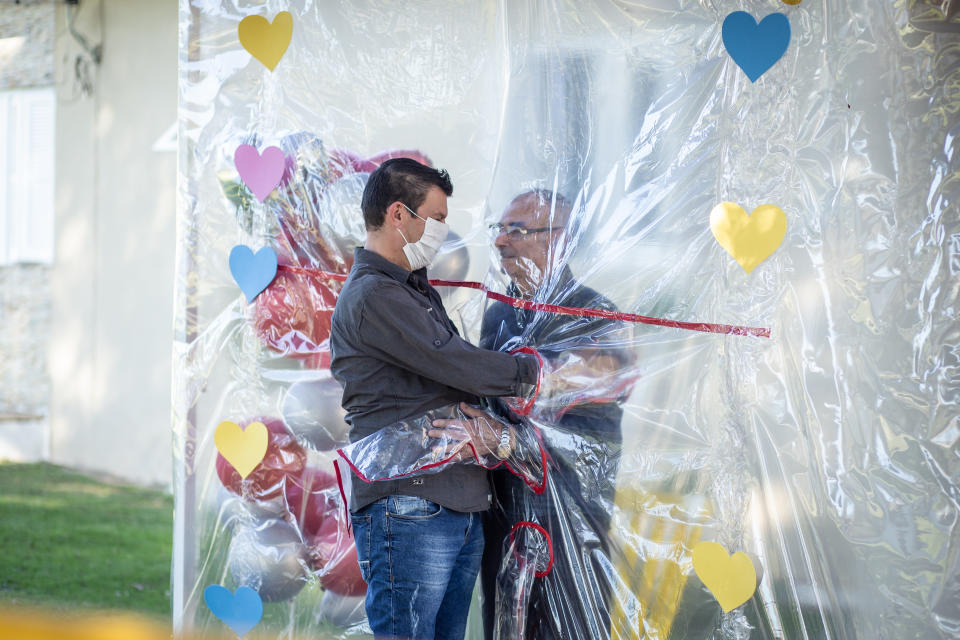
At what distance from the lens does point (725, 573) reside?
1680 mm

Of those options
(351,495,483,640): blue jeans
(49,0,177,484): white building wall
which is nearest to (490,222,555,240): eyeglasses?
(351,495,483,640): blue jeans

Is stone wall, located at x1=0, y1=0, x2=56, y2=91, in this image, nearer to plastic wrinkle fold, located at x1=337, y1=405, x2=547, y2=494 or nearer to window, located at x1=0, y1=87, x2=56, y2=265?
window, located at x1=0, y1=87, x2=56, y2=265

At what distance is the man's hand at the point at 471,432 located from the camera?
5.47 feet

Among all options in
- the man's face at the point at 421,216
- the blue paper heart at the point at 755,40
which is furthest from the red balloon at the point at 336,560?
the blue paper heart at the point at 755,40

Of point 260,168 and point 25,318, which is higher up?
point 260,168

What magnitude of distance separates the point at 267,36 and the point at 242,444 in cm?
98

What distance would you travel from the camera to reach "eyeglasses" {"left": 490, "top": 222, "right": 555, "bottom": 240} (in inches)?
73.4

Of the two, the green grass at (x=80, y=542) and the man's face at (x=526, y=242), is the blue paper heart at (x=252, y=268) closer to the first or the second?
the man's face at (x=526, y=242)

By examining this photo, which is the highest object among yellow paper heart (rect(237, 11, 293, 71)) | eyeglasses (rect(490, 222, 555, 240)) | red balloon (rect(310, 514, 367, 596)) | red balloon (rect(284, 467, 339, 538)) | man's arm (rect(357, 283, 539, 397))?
yellow paper heart (rect(237, 11, 293, 71))

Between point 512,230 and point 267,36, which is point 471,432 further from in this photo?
point 267,36

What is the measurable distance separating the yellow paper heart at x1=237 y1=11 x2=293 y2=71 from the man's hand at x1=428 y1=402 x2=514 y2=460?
39.4 inches

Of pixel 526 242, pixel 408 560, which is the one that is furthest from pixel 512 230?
pixel 408 560

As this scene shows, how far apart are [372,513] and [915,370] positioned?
103 cm

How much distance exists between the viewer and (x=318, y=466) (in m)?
2.11
